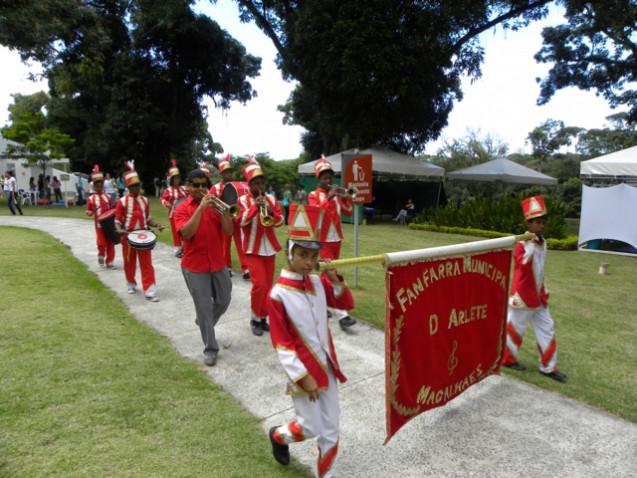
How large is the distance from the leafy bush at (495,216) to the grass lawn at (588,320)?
7.42ft

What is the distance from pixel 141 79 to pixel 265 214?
2837 centimetres

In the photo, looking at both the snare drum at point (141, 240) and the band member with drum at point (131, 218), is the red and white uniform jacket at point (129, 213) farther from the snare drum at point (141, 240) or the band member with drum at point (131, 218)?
the snare drum at point (141, 240)

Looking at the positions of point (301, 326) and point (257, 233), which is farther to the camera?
point (257, 233)

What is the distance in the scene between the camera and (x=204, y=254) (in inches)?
185

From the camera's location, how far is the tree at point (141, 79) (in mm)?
23938

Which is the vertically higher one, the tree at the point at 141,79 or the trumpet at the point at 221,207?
the tree at the point at 141,79

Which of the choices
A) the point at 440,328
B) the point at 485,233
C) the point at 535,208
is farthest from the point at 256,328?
the point at 485,233

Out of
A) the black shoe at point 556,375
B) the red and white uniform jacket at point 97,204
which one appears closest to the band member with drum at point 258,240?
the black shoe at point 556,375

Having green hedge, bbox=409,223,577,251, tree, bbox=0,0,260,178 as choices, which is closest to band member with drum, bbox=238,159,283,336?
green hedge, bbox=409,223,577,251

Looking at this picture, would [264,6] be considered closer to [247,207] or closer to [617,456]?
[247,207]

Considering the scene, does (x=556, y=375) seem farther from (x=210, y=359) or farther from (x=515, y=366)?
(x=210, y=359)

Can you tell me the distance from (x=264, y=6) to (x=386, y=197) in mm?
11259

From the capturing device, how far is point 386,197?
2477cm

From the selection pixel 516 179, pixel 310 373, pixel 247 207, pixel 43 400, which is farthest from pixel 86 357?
pixel 516 179
